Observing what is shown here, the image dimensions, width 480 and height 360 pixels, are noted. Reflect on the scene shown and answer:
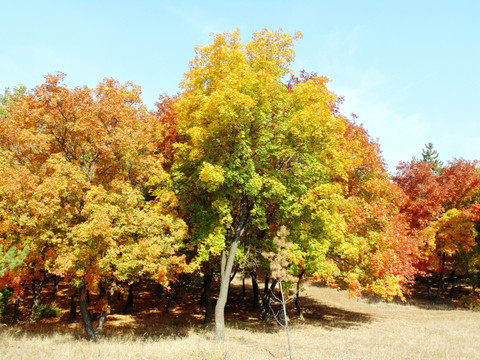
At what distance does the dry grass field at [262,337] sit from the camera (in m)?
11.2

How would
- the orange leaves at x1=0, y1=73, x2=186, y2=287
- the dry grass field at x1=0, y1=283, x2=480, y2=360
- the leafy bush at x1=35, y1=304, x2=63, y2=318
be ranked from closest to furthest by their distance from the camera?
1. the dry grass field at x1=0, y1=283, x2=480, y2=360
2. the orange leaves at x1=0, y1=73, x2=186, y2=287
3. the leafy bush at x1=35, y1=304, x2=63, y2=318

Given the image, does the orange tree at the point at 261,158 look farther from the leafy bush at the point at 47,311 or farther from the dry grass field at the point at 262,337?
the leafy bush at the point at 47,311

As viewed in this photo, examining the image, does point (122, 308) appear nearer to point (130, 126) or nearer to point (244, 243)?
point (244, 243)

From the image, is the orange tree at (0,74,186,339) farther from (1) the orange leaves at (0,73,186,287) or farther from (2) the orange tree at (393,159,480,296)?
(2) the orange tree at (393,159,480,296)

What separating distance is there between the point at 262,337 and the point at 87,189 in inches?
475

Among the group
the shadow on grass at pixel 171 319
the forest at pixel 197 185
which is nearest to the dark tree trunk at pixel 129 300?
the shadow on grass at pixel 171 319

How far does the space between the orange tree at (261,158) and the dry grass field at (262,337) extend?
2.57m

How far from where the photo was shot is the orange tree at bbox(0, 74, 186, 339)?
12.8 meters

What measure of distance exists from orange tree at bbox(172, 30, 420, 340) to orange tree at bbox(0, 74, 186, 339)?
2311 mm

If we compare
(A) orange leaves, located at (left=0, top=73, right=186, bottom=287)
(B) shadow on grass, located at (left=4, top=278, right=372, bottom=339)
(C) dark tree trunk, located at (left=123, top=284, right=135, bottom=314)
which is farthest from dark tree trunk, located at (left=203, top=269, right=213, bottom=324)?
(C) dark tree trunk, located at (left=123, top=284, right=135, bottom=314)

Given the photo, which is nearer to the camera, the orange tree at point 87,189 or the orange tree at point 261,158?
the orange tree at point 87,189

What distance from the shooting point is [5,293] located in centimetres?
2106

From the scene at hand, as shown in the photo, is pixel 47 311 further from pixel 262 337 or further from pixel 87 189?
pixel 262 337

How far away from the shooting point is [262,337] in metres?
15.7
